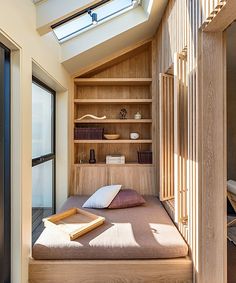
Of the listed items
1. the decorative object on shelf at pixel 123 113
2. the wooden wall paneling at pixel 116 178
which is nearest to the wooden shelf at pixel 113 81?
the decorative object on shelf at pixel 123 113

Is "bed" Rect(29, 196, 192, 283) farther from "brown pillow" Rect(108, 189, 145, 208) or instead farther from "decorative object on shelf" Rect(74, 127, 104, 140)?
"decorative object on shelf" Rect(74, 127, 104, 140)

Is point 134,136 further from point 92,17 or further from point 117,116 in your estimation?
point 92,17

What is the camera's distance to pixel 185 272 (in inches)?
73.2

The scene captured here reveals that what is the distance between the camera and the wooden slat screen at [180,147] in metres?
1.98

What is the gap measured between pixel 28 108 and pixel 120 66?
221 centimetres

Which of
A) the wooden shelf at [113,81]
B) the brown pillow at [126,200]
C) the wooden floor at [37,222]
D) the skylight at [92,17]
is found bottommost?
the wooden floor at [37,222]

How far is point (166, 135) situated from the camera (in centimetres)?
263

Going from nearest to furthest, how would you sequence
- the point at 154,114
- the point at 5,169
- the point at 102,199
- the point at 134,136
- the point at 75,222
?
the point at 5,169, the point at 75,222, the point at 102,199, the point at 154,114, the point at 134,136

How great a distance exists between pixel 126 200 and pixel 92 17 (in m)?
2.15

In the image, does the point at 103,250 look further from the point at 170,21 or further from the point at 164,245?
the point at 170,21

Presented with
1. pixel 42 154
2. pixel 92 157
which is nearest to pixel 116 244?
pixel 42 154

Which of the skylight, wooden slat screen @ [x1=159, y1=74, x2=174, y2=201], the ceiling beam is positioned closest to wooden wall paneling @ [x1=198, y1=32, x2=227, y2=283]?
wooden slat screen @ [x1=159, y1=74, x2=174, y2=201]

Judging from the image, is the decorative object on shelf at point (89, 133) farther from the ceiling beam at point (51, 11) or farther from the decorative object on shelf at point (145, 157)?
the ceiling beam at point (51, 11)

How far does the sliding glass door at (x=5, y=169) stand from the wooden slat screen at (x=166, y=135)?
5.01ft
